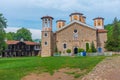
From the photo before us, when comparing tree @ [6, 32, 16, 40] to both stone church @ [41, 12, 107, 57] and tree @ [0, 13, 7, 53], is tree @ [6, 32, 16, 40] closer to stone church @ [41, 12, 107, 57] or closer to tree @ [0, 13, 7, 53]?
stone church @ [41, 12, 107, 57]

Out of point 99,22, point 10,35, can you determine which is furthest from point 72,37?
point 10,35

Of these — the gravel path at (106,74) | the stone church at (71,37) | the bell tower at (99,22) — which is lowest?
the gravel path at (106,74)

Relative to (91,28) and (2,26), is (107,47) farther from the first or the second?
(2,26)

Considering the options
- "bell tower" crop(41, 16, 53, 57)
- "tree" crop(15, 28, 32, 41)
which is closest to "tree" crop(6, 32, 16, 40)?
"tree" crop(15, 28, 32, 41)

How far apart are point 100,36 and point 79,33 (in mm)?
4620

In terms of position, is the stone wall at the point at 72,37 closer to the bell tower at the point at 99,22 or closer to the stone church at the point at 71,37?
the stone church at the point at 71,37

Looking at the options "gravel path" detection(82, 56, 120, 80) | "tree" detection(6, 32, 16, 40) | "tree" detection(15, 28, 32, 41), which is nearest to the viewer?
"gravel path" detection(82, 56, 120, 80)

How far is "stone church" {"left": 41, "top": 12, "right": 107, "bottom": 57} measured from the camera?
54.2m

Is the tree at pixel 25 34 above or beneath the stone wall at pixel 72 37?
above

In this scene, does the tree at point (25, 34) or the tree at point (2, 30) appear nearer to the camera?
the tree at point (2, 30)

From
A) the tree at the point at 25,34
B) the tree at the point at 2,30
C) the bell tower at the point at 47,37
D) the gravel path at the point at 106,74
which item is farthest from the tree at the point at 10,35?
the gravel path at the point at 106,74

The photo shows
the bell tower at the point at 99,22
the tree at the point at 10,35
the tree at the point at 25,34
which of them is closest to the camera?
the bell tower at the point at 99,22

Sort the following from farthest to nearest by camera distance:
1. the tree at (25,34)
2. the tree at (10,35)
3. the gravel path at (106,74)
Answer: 1. the tree at (25,34)
2. the tree at (10,35)
3. the gravel path at (106,74)

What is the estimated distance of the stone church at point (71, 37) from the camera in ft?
178
